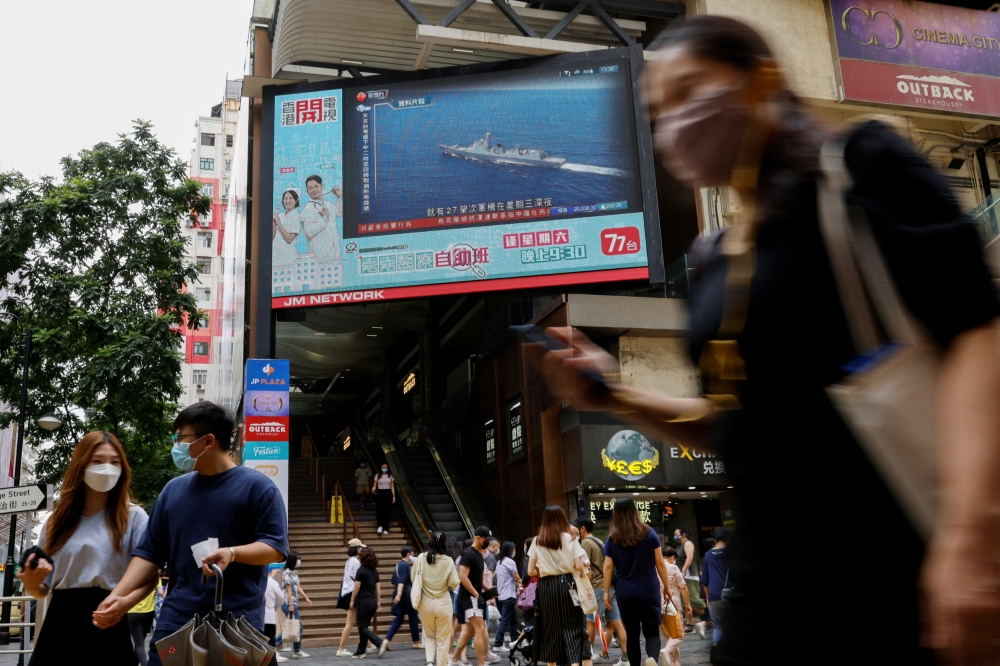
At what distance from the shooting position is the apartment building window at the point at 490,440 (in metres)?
A: 21.5

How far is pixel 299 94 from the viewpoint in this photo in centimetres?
2014

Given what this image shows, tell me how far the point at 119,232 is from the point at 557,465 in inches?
443

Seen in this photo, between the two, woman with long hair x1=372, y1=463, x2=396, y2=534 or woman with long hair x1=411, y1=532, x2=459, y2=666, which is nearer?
woman with long hair x1=411, y1=532, x2=459, y2=666

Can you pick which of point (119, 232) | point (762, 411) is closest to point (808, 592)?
point (762, 411)

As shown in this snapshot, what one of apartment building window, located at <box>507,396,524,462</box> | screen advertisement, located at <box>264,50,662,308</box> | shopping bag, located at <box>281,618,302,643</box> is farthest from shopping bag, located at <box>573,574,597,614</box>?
apartment building window, located at <box>507,396,524,462</box>

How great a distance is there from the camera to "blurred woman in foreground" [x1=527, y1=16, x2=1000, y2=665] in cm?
89

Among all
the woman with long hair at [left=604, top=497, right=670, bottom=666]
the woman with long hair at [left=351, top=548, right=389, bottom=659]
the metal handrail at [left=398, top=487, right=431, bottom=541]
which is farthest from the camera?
the metal handrail at [left=398, top=487, right=431, bottom=541]

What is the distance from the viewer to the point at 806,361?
1.10m

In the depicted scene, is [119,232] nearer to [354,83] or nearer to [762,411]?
[354,83]

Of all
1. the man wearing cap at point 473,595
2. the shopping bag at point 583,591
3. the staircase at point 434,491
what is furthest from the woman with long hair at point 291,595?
the staircase at point 434,491

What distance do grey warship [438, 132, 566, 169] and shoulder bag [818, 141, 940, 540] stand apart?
18.5 m

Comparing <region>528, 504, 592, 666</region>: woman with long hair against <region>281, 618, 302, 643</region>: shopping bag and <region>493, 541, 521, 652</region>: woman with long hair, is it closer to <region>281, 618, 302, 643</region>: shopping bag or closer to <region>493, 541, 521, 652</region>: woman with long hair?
<region>493, 541, 521, 652</region>: woman with long hair

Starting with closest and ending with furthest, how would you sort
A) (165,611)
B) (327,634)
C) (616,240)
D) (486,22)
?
(165,611) → (327,634) → (616,240) → (486,22)

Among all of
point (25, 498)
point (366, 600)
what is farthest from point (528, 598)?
point (25, 498)
